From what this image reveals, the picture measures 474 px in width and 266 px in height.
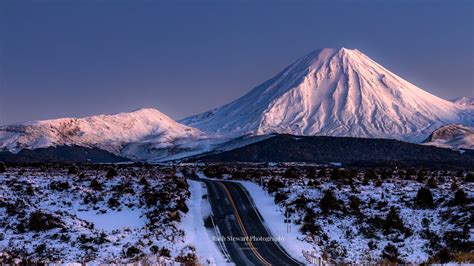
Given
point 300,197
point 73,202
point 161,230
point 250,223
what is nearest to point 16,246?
point 161,230

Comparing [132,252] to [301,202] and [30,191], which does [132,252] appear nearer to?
[30,191]

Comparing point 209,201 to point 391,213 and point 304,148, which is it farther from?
point 304,148

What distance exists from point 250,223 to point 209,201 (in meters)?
11.2

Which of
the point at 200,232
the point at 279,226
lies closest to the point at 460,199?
the point at 279,226

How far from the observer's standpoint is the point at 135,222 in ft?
157

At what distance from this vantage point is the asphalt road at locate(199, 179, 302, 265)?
3775cm

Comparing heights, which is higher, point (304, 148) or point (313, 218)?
point (304, 148)

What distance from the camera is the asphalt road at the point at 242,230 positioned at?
3775 cm

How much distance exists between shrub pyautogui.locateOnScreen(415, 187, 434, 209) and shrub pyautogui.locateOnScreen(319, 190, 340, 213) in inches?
283

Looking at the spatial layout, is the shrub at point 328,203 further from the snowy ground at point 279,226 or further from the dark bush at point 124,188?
the dark bush at point 124,188

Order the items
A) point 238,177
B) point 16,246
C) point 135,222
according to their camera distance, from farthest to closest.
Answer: point 238,177 < point 135,222 < point 16,246

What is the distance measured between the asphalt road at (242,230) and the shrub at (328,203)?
18.8 ft

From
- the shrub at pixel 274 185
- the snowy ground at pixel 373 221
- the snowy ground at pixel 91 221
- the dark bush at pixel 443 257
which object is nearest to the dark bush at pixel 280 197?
the snowy ground at pixel 373 221

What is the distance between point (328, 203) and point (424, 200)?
8.50 m
